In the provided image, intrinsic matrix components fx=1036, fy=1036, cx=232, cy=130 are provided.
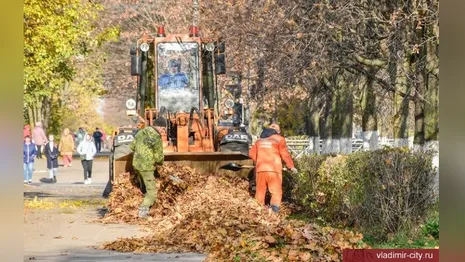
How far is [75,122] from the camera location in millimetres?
78875

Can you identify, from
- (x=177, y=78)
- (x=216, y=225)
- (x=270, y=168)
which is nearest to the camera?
(x=216, y=225)

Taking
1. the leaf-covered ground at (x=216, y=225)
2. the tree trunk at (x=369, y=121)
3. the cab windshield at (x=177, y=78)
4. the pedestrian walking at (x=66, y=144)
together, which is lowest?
the leaf-covered ground at (x=216, y=225)

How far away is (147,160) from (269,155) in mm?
2073

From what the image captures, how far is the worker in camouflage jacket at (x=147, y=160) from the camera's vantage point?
17.5 metres

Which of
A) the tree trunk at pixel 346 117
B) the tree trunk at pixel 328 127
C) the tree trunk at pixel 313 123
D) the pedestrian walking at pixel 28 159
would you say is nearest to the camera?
the tree trunk at pixel 346 117

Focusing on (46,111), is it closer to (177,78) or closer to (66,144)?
(66,144)

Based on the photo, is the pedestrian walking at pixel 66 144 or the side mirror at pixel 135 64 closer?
the side mirror at pixel 135 64

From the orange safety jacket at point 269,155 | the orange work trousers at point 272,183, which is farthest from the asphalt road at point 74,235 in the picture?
the orange safety jacket at point 269,155

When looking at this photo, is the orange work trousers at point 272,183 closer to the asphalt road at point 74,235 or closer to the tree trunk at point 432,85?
the asphalt road at point 74,235

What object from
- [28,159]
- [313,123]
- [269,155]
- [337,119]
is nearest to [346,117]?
[337,119]

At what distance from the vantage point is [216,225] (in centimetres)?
1374

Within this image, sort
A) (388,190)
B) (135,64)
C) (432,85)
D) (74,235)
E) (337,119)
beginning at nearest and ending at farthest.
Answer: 1. (388,190)
2. (74,235)
3. (432,85)
4. (135,64)
5. (337,119)

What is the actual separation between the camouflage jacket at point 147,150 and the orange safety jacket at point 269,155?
1.58m
